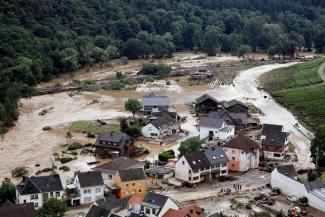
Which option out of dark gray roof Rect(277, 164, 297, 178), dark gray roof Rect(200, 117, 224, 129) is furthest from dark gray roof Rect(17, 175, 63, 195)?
dark gray roof Rect(200, 117, 224, 129)

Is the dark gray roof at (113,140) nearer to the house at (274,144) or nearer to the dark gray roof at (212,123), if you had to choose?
the dark gray roof at (212,123)

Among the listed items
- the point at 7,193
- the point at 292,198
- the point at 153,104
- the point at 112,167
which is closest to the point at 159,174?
the point at 112,167

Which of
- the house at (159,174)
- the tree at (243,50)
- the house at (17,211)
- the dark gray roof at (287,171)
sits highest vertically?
the tree at (243,50)

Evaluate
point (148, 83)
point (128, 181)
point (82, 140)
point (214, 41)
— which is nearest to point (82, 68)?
point (148, 83)

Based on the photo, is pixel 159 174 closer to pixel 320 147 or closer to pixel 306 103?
pixel 320 147

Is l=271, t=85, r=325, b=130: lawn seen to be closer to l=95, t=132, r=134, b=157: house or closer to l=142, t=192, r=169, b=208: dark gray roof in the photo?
l=95, t=132, r=134, b=157: house

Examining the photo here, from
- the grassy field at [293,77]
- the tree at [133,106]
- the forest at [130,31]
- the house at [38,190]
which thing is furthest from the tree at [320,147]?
the grassy field at [293,77]
